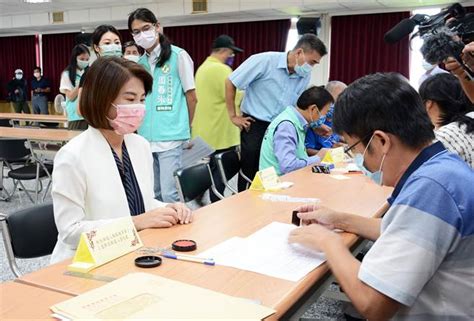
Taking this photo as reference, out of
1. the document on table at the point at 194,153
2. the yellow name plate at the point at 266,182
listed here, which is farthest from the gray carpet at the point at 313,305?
the document on table at the point at 194,153

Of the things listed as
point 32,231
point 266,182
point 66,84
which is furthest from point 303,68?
point 32,231

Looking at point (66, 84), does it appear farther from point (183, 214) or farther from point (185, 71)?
point (183, 214)

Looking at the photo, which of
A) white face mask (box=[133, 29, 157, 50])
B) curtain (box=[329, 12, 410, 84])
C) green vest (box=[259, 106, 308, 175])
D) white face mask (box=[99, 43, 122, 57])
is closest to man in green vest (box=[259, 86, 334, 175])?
green vest (box=[259, 106, 308, 175])

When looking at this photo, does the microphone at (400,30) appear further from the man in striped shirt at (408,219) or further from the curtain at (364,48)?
the curtain at (364,48)

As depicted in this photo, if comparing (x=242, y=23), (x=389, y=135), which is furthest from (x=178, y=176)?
(x=242, y=23)

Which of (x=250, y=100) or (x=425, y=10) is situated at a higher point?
(x=425, y=10)

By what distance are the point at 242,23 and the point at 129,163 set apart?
7869 mm

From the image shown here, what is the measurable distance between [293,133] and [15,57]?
11544mm

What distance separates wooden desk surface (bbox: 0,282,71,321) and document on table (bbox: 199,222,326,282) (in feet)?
1.33

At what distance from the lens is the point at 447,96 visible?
2123mm

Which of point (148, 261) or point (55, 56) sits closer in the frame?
point (148, 261)

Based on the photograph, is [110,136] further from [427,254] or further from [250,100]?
[250,100]

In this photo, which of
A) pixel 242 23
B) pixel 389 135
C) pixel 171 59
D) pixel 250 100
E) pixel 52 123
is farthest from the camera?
pixel 242 23

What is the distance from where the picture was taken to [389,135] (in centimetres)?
111
